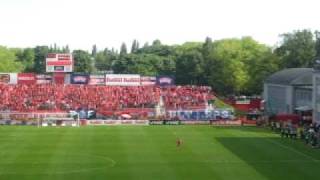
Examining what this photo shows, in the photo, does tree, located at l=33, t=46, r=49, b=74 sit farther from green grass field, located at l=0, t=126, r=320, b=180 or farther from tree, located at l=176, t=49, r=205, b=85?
green grass field, located at l=0, t=126, r=320, b=180

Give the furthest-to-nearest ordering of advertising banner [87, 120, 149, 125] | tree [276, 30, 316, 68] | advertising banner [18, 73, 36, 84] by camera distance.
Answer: tree [276, 30, 316, 68]
advertising banner [18, 73, 36, 84]
advertising banner [87, 120, 149, 125]

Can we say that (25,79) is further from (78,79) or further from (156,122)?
(156,122)

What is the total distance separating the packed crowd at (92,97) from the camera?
86875 mm

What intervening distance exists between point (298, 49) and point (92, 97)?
3914 cm

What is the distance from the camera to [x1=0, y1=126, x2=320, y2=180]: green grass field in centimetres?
3716

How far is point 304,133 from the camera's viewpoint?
188 ft

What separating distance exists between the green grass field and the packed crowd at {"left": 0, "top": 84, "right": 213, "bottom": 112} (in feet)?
67.9

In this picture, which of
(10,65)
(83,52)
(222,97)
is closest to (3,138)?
(222,97)

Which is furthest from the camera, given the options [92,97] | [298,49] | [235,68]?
[235,68]

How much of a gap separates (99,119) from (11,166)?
37656mm

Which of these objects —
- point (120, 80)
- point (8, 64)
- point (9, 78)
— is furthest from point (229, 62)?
point (8, 64)

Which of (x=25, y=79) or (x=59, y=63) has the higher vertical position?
(x=59, y=63)

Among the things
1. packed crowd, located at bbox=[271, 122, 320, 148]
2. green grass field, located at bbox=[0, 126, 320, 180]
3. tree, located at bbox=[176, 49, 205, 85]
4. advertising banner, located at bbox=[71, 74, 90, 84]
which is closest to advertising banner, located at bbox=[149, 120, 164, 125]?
green grass field, located at bbox=[0, 126, 320, 180]

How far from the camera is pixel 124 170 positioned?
3825 centimetres
